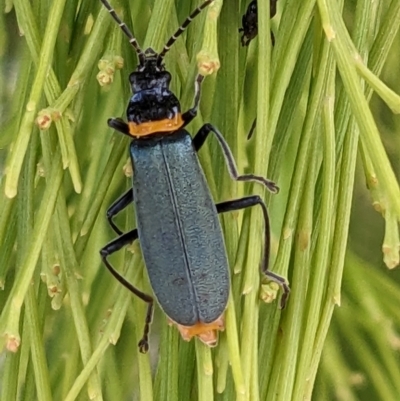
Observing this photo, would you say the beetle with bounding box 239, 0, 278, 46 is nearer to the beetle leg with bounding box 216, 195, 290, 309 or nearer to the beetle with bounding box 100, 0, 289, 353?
the beetle with bounding box 100, 0, 289, 353

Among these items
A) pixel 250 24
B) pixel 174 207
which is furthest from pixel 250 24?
pixel 174 207

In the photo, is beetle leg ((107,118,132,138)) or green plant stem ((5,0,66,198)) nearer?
green plant stem ((5,0,66,198))

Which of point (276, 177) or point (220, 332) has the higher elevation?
point (276, 177)

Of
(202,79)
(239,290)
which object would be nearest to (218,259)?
(239,290)

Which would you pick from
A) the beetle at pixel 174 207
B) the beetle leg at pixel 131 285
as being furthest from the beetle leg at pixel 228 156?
the beetle leg at pixel 131 285

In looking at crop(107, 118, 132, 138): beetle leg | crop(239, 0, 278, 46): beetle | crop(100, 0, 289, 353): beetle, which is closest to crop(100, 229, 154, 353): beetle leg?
crop(100, 0, 289, 353): beetle

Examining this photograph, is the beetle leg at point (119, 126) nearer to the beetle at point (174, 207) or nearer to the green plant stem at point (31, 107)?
the beetle at point (174, 207)

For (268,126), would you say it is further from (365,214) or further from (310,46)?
(365,214)
